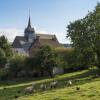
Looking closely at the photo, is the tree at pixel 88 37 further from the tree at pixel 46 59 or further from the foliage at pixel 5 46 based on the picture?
the foliage at pixel 5 46

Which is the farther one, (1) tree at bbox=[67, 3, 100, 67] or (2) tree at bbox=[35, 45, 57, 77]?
(2) tree at bbox=[35, 45, 57, 77]

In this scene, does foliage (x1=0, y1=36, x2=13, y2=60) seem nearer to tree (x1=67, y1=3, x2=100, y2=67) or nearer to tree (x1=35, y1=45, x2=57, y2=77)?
tree (x1=35, y1=45, x2=57, y2=77)

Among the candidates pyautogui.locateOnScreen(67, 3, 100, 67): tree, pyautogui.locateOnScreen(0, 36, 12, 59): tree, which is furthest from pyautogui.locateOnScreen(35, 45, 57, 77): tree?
pyautogui.locateOnScreen(0, 36, 12, 59): tree

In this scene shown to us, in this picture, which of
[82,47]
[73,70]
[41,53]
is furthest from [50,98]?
[73,70]

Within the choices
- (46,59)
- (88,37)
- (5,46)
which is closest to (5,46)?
(5,46)

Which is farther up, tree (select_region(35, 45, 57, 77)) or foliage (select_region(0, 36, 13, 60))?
foliage (select_region(0, 36, 13, 60))

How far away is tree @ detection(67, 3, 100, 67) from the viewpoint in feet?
206

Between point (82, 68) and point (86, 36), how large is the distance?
24962mm

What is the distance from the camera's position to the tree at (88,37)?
6278cm

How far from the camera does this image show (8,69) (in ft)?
276

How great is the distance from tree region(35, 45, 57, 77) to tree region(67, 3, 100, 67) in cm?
1447

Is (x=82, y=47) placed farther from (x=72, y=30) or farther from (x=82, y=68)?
(x=82, y=68)

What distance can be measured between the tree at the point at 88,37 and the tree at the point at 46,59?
47.5 ft

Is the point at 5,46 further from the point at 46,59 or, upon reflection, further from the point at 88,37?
the point at 88,37
